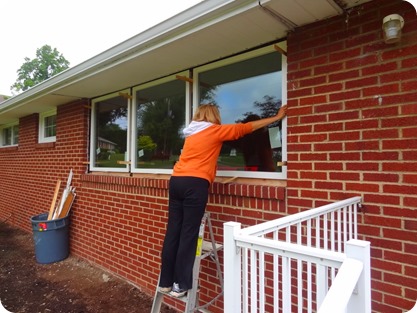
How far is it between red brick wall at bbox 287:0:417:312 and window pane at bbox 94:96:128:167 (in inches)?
110

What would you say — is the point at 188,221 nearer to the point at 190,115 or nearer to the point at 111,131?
the point at 190,115

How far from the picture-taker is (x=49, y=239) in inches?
183

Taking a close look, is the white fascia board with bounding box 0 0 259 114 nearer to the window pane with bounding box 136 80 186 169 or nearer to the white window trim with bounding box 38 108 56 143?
the window pane with bounding box 136 80 186 169

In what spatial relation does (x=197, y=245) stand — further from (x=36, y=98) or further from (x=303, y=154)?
(x=36, y=98)

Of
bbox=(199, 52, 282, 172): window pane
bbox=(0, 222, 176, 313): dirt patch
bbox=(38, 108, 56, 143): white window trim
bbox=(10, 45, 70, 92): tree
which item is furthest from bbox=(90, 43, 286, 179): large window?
bbox=(10, 45, 70, 92): tree

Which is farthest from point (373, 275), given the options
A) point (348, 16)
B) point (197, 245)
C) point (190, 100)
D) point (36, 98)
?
point (36, 98)

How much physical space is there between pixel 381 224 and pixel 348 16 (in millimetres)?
1481

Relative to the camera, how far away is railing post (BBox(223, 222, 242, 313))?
1.25 m

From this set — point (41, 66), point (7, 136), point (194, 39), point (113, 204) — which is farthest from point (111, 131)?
point (41, 66)

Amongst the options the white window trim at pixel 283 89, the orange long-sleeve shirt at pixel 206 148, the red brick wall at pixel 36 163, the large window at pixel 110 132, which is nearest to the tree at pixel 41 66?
the red brick wall at pixel 36 163

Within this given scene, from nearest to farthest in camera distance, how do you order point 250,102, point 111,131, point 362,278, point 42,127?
point 362,278
point 250,102
point 111,131
point 42,127

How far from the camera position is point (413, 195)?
1.81 metres

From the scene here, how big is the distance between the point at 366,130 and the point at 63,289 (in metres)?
3.90

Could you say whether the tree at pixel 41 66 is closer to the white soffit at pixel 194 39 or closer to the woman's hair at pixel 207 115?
the white soffit at pixel 194 39
